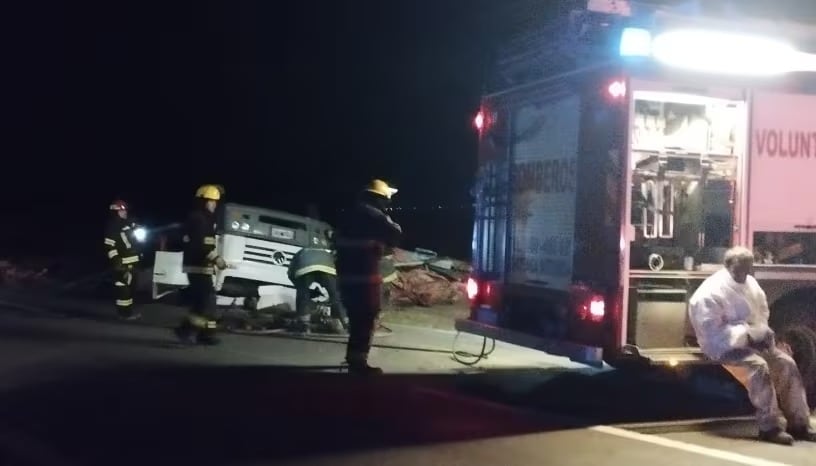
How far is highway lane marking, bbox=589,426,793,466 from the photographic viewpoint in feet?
23.3

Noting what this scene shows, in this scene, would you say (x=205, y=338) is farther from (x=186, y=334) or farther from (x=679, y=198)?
(x=679, y=198)

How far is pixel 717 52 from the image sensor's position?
8.45 metres

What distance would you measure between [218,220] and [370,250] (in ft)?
16.1

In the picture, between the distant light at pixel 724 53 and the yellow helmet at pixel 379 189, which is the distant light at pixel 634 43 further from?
the yellow helmet at pixel 379 189

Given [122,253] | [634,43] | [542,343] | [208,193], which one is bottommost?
[542,343]

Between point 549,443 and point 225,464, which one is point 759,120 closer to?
point 549,443

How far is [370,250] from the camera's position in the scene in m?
10.1

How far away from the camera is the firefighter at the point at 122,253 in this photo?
13969 mm

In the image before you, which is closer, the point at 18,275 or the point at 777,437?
the point at 777,437

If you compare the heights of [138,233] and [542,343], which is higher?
[138,233]

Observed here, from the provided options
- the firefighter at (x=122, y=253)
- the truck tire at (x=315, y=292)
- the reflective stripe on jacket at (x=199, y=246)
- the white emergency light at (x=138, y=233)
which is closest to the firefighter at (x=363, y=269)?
the reflective stripe on jacket at (x=199, y=246)

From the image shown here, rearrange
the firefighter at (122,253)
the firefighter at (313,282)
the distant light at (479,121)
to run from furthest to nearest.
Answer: the firefighter at (122,253), the firefighter at (313,282), the distant light at (479,121)

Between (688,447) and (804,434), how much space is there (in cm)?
102

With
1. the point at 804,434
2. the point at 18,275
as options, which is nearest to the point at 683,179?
the point at 804,434
